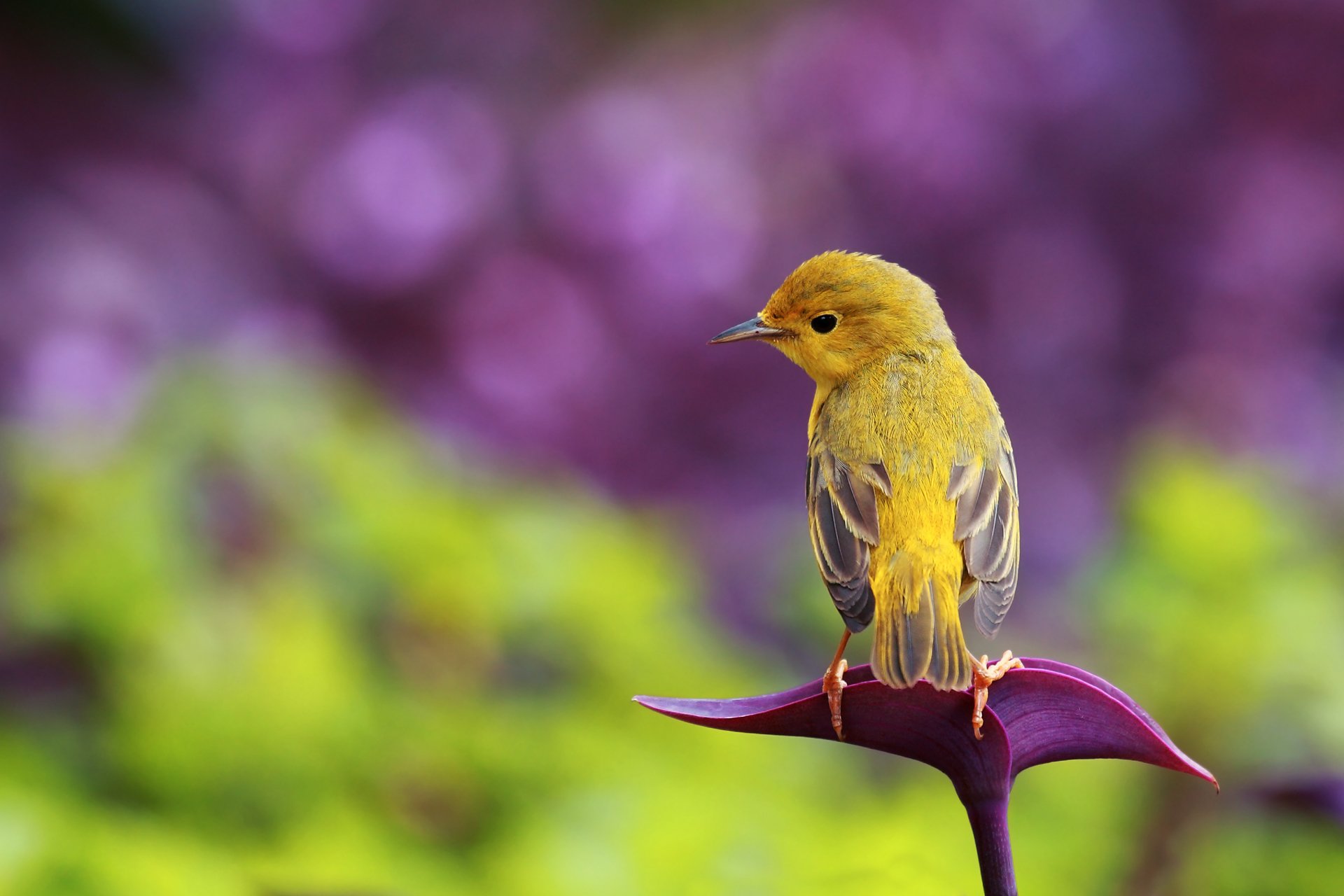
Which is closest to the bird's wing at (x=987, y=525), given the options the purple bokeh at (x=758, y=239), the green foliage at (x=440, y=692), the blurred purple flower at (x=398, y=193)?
the green foliage at (x=440, y=692)

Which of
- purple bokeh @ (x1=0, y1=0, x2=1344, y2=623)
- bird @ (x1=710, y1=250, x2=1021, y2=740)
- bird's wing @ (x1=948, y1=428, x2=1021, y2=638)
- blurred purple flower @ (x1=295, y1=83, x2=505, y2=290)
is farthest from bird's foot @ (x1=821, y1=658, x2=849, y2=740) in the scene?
blurred purple flower @ (x1=295, y1=83, x2=505, y2=290)

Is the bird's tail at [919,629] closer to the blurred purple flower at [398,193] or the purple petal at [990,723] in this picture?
the purple petal at [990,723]

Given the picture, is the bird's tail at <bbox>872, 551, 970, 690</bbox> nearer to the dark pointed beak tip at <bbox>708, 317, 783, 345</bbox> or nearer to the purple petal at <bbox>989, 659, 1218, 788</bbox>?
the purple petal at <bbox>989, 659, 1218, 788</bbox>

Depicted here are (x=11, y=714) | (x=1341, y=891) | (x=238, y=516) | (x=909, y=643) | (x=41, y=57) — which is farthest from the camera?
(x=41, y=57)

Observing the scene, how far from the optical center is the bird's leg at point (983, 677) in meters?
0.58

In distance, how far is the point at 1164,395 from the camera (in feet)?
9.80

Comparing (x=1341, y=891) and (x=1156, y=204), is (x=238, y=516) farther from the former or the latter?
(x=1156, y=204)

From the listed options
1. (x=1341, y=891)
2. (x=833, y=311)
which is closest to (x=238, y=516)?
(x=833, y=311)

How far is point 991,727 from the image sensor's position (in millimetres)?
569

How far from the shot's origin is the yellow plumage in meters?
0.77

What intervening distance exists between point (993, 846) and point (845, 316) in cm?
40

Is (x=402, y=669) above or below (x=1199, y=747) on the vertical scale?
above

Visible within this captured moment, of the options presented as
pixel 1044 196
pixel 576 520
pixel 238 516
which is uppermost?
pixel 1044 196

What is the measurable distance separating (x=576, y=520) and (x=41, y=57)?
2.50 metres
